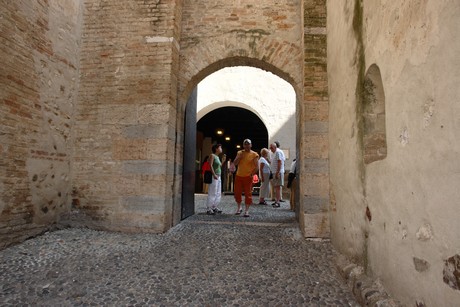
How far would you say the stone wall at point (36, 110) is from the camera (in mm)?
3283

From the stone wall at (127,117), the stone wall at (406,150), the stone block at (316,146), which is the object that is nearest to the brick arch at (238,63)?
the stone wall at (127,117)

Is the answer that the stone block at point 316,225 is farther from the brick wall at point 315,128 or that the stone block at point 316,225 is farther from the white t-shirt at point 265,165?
the white t-shirt at point 265,165

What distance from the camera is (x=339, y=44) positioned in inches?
134

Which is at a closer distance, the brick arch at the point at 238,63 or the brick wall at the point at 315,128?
the brick wall at the point at 315,128

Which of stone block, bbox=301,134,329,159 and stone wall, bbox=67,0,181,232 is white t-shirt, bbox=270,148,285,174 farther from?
stone wall, bbox=67,0,181,232

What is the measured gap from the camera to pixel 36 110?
3725 millimetres

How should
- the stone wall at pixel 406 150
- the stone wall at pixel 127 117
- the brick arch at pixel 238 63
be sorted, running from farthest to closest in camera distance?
the brick arch at pixel 238 63 < the stone wall at pixel 127 117 < the stone wall at pixel 406 150

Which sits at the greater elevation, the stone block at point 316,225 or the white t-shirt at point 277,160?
the white t-shirt at point 277,160

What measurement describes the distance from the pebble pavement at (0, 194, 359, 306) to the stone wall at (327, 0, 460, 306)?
54 cm

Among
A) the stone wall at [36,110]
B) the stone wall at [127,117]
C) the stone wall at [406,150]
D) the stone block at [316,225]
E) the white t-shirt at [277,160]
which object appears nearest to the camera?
the stone wall at [406,150]

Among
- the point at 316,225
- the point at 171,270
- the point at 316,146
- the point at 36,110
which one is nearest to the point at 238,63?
the point at 316,146

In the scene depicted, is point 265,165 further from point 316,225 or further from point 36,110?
point 36,110

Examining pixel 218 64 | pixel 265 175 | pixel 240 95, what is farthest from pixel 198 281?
pixel 240 95

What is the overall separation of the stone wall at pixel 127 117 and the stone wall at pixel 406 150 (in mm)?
2519
